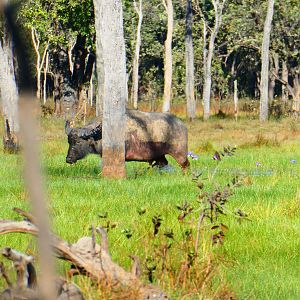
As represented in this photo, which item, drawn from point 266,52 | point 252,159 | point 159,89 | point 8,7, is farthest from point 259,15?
point 8,7

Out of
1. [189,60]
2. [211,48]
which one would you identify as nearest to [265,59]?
[189,60]

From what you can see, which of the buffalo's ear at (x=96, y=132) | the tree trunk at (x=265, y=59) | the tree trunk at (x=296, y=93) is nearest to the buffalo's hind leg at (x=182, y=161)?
the buffalo's ear at (x=96, y=132)

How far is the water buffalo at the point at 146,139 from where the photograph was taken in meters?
16.8

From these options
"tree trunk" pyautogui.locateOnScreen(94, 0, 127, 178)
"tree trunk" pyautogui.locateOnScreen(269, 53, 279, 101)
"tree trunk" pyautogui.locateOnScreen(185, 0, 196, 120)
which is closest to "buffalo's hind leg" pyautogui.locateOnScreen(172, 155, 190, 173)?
"tree trunk" pyautogui.locateOnScreen(94, 0, 127, 178)

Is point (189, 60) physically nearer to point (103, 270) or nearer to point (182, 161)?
point (182, 161)

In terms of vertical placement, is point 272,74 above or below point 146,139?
above

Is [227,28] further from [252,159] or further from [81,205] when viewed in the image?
[81,205]

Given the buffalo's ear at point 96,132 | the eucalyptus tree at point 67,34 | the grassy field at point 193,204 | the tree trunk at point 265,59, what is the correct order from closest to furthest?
the grassy field at point 193,204
the buffalo's ear at point 96,132
the eucalyptus tree at point 67,34
the tree trunk at point 265,59

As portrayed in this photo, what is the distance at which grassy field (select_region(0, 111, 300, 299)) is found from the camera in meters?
6.17

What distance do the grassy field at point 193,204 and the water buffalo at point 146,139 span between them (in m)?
0.33

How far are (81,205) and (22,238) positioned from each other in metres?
2.53

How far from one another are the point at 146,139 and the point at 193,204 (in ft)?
23.0

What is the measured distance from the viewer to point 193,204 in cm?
995

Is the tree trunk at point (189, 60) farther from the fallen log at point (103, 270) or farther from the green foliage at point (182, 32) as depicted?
the fallen log at point (103, 270)
